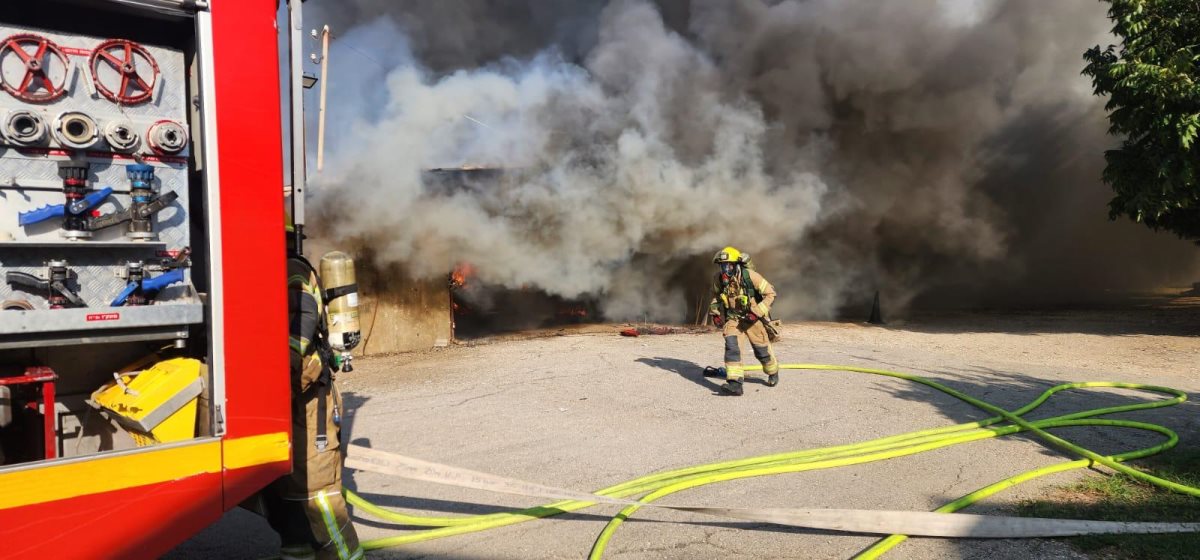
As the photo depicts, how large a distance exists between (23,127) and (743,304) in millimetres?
5620

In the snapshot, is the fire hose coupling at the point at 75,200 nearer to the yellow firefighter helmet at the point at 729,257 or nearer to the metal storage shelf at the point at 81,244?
the metal storage shelf at the point at 81,244

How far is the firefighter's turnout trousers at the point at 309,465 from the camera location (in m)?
2.63

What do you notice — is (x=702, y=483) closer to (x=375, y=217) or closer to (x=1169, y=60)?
(x=375, y=217)

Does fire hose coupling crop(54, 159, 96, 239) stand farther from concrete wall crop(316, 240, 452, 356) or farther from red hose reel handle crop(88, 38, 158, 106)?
concrete wall crop(316, 240, 452, 356)

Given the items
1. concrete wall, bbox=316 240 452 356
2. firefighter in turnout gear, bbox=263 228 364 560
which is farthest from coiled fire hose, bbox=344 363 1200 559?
concrete wall, bbox=316 240 452 356

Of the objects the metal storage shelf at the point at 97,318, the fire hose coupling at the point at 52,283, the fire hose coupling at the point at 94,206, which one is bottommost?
the metal storage shelf at the point at 97,318

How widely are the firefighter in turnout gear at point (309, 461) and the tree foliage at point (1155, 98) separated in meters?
10.6

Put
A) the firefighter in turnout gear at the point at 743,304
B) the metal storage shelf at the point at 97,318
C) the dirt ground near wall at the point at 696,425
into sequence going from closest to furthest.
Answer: the metal storage shelf at the point at 97,318 → the dirt ground near wall at the point at 696,425 → the firefighter in turnout gear at the point at 743,304

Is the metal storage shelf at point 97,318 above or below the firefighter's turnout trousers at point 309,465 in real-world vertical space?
above

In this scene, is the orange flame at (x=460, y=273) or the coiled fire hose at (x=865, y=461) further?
the orange flame at (x=460, y=273)

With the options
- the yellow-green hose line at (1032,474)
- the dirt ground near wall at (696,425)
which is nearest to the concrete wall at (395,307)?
the dirt ground near wall at (696,425)

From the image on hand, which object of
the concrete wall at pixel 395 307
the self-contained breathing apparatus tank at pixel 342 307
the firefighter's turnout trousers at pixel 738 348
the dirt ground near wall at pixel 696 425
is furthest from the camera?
the concrete wall at pixel 395 307

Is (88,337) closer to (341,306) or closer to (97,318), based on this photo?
(97,318)

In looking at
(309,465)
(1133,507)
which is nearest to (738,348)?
(1133,507)
